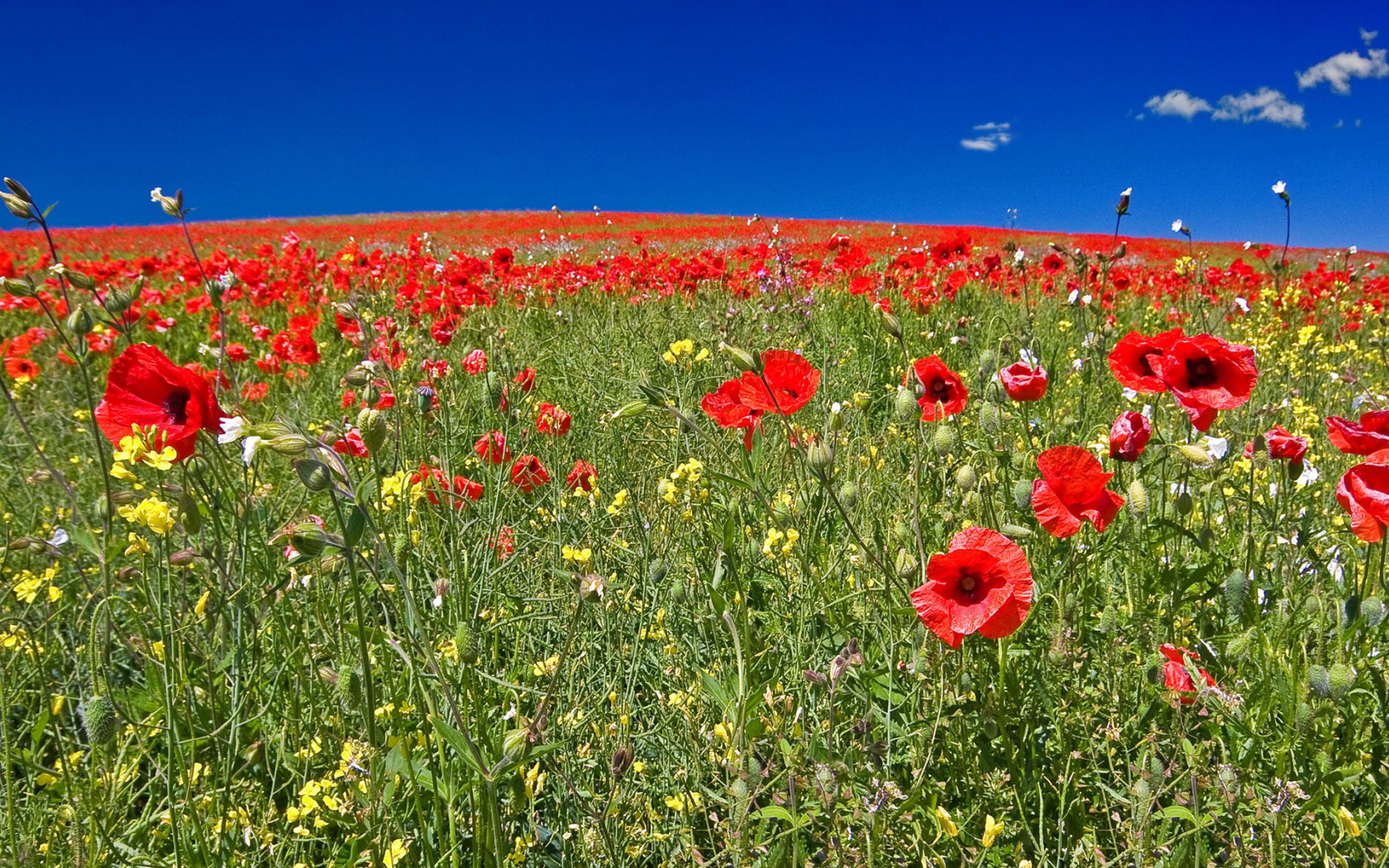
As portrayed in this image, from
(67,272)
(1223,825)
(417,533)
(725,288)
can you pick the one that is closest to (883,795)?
(1223,825)

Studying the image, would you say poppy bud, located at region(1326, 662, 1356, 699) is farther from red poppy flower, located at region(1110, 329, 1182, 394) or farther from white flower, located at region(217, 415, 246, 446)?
white flower, located at region(217, 415, 246, 446)

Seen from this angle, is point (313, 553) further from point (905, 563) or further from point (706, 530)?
point (706, 530)

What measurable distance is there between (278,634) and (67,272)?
0.93 meters

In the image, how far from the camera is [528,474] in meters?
2.27

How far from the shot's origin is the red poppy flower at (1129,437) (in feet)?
5.05

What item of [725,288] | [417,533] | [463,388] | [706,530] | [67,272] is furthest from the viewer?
[725,288]

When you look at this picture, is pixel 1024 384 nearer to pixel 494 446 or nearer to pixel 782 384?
pixel 782 384

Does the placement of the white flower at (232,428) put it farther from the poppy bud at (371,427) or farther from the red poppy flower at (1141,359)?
the red poppy flower at (1141,359)

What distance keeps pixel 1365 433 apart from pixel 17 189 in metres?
2.58

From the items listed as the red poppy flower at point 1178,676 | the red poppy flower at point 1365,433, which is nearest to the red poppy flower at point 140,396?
the red poppy flower at point 1178,676

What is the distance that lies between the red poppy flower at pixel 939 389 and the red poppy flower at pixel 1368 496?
29.4 inches

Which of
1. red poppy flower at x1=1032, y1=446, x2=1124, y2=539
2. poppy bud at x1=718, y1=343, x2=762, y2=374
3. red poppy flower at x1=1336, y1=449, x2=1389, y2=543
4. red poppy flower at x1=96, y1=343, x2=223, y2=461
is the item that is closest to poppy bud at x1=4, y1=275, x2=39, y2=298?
red poppy flower at x1=96, y1=343, x2=223, y2=461

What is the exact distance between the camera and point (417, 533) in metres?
1.96

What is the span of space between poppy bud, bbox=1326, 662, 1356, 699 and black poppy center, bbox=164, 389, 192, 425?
2.04m
